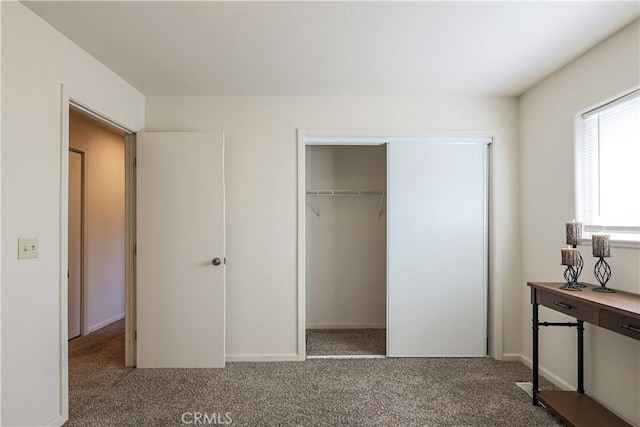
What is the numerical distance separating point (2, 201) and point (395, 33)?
7.57ft

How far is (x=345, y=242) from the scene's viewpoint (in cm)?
398

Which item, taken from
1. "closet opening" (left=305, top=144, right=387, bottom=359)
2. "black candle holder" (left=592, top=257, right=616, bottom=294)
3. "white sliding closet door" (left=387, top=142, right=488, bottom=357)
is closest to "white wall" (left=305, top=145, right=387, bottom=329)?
"closet opening" (left=305, top=144, right=387, bottom=359)

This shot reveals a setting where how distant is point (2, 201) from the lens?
1.68m

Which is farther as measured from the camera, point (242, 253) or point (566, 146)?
point (242, 253)

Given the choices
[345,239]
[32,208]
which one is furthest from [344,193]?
[32,208]

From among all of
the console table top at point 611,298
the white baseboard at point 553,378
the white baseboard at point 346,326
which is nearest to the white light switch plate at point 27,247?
the white baseboard at point 346,326

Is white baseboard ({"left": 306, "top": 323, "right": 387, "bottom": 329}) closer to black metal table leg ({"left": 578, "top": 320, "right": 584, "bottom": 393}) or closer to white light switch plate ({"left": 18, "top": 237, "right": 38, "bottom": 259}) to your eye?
black metal table leg ({"left": 578, "top": 320, "right": 584, "bottom": 393})

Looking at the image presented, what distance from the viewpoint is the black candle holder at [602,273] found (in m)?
2.05

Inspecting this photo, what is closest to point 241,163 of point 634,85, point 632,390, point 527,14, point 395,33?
point 395,33

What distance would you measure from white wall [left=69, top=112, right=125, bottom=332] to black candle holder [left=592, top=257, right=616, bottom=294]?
15.4ft

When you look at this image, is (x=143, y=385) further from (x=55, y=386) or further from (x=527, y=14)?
(x=527, y=14)

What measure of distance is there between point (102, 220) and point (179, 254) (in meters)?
1.96

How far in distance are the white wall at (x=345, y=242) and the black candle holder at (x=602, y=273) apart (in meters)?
2.07

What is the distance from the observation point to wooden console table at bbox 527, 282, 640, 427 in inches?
65.7
